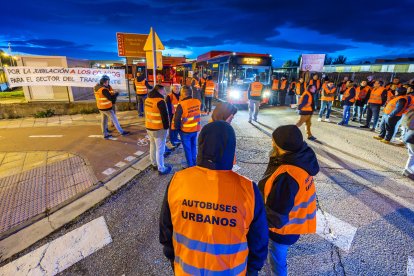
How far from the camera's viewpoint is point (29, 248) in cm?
318

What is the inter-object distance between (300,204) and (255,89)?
26.1ft

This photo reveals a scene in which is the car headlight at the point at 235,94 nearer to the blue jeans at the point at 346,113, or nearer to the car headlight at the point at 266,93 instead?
the car headlight at the point at 266,93

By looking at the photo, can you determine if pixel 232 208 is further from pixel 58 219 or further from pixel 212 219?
pixel 58 219

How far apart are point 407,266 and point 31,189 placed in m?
6.06

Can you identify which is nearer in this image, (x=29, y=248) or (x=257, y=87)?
(x=29, y=248)

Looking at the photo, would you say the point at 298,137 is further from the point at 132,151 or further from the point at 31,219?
the point at 132,151

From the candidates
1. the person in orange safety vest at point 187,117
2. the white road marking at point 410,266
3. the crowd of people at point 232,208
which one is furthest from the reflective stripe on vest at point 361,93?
the crowd of people at point 232,208

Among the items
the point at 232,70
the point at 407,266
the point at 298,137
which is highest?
the point at 232,70

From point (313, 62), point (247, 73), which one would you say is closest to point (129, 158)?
point (247, 73)

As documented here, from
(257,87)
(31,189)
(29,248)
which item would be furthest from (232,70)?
(29,248)

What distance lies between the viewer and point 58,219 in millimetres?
3678

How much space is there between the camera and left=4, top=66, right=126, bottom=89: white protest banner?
10.6 meters

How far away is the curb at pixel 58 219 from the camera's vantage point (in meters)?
3.18

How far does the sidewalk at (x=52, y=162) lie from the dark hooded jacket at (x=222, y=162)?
3.53 meters
